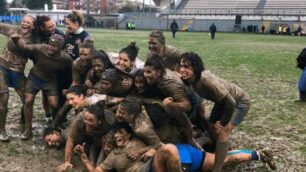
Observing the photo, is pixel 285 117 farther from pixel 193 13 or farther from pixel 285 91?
pixel 193 13

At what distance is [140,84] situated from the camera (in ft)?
17.9

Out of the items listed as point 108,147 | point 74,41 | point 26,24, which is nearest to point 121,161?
point 108,147

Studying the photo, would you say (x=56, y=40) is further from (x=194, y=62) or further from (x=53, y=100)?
(x=194, y=62)

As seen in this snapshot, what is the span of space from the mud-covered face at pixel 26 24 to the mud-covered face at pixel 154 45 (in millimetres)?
1874

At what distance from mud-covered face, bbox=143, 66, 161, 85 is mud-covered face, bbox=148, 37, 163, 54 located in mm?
1240

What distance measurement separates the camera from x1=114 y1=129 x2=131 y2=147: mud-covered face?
486 centimetres

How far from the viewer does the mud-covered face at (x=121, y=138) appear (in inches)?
191

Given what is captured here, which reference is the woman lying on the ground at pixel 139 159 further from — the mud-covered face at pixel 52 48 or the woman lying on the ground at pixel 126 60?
the mud-covered face at pixel 52 48

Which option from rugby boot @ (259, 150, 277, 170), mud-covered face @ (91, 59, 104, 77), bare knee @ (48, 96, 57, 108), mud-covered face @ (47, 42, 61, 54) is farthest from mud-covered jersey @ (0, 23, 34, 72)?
rugby boot @ (259, 150, 277, 170)

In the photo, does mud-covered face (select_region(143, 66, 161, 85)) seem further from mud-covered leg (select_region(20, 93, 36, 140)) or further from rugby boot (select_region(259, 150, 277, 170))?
mud-covered leg (select_region(20, 93, 36, 140))

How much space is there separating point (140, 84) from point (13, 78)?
2.41 meters

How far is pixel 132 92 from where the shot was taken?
567cm

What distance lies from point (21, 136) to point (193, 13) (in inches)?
2730

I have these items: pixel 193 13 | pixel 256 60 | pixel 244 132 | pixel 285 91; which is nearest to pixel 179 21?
pixel 193 13
